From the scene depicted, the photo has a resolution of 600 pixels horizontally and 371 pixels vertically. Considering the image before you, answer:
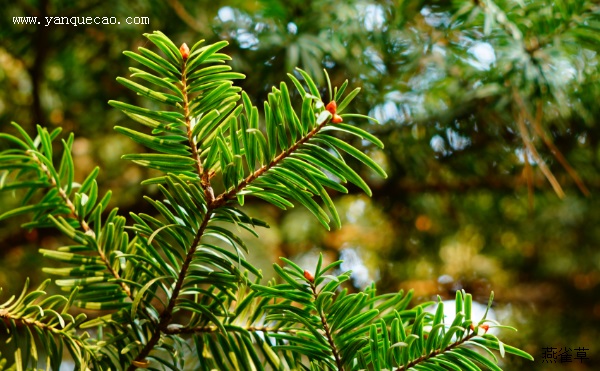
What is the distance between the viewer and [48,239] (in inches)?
34.5

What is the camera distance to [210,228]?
0.25m

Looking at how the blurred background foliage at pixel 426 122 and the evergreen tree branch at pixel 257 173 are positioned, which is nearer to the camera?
the evergreen tree branch at pixel 257 173

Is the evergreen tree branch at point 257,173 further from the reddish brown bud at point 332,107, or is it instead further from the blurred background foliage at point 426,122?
the blurred background foliage at point 426,122

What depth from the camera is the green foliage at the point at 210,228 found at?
0.79ft

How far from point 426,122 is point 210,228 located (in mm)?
563

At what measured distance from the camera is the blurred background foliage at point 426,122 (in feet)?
1.97

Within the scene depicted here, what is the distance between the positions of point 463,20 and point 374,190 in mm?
366

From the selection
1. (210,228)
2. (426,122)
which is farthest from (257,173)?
(426,122)

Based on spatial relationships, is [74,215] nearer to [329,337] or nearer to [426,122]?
[329,337]

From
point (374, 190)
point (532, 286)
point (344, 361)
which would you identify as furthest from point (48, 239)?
point (532, 286)

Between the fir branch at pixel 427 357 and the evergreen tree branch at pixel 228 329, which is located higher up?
the evergreen tree branch at pixel 228 329

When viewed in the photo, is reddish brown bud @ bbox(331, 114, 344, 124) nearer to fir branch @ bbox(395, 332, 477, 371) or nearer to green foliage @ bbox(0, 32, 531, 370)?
green foliage @ bbox(0, 32, 531, 370)

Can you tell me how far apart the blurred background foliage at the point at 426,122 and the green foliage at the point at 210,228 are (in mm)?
330

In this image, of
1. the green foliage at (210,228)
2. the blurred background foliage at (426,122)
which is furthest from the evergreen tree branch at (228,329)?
the blurred background foliage at (426,122)
